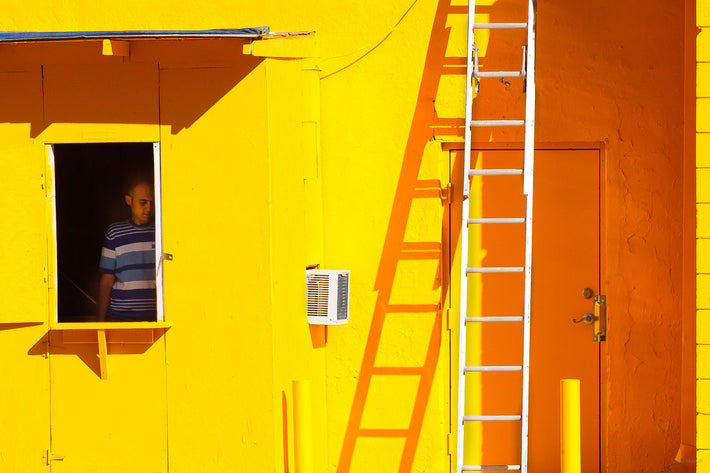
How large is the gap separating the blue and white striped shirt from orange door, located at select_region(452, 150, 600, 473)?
2.24m

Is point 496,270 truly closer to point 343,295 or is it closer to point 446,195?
point 446,195

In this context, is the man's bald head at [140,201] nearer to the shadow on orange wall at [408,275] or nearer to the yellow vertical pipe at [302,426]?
the yellow vertical pipe at [302,426]

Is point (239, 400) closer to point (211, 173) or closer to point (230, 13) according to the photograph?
point (211, 173)

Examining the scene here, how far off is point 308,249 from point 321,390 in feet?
3.57

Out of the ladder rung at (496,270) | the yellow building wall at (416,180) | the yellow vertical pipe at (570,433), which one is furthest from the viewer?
the yellow building wall at (416,180)

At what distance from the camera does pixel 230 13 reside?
8.02 meters

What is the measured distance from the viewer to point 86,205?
24.2ft

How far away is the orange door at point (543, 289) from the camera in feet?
26.4

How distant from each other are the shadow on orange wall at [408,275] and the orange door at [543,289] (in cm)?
25

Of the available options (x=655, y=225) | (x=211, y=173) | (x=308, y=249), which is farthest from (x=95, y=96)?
(x=655, y=225)

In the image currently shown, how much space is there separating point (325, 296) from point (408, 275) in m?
0.70
